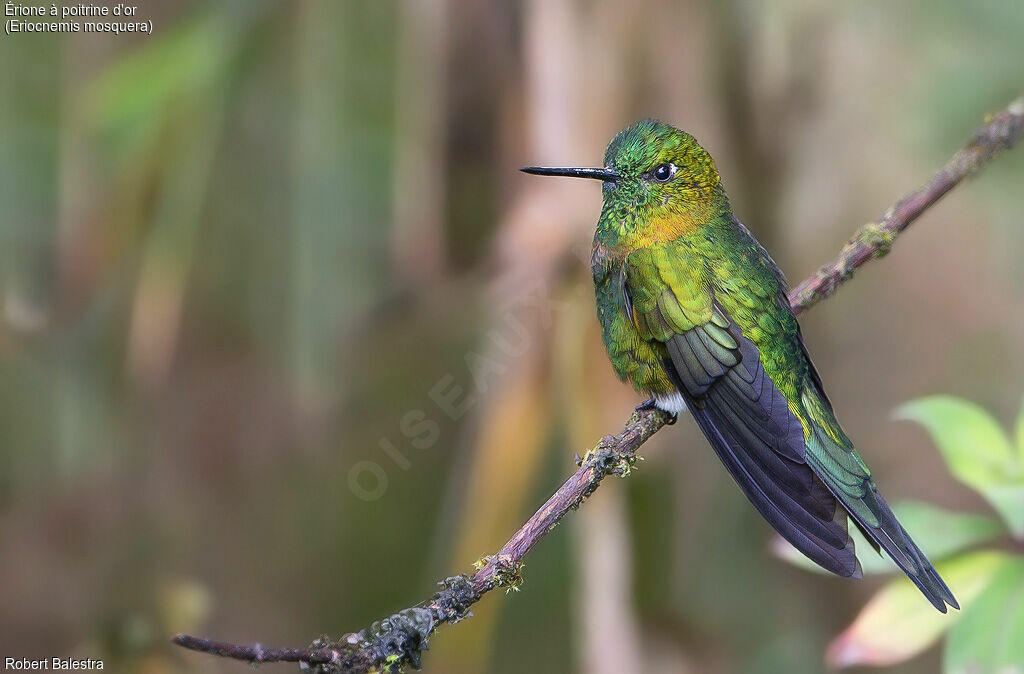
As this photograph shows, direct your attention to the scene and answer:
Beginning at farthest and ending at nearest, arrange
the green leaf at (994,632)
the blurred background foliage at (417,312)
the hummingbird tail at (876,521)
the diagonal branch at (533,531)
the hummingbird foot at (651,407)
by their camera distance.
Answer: the blurred background foliage at (417,312) → the green leaf at (994,632) → the hummingbird foot at (651,407) → the hummingbird tail at (876,521) → the diagonal branch at (533,531)

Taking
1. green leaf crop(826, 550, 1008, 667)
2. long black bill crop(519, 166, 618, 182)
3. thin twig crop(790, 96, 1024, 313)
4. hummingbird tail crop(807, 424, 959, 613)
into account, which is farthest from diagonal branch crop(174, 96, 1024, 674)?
green leaf crop(826, 550, 1008, 667)

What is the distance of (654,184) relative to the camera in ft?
3.45

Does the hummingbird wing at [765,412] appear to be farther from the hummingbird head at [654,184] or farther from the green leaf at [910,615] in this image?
the green leaf at [910,615]

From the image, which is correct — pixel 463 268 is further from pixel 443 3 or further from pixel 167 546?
pixel 167 546

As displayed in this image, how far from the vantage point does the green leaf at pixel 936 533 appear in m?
1.17

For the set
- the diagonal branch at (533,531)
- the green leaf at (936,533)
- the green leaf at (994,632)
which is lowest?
the green leaf at (994,632)

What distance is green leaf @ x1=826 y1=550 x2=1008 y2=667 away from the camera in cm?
118

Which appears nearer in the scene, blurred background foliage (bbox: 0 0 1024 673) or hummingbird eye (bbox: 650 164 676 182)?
hummingbird eye (bbox: 650 164 676 182)

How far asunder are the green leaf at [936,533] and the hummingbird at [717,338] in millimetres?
270

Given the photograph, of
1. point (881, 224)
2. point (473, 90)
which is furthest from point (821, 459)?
point (473, 90)

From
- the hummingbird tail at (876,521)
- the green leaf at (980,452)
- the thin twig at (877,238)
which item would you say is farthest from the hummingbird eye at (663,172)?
the green leaf at (980,452)

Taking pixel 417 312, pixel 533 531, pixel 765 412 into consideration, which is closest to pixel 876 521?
pixel 765 412

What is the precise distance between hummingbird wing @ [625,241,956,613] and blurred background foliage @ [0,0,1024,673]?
0.67 meters

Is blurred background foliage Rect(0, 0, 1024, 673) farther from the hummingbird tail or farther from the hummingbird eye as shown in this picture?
the hummingbird tail
